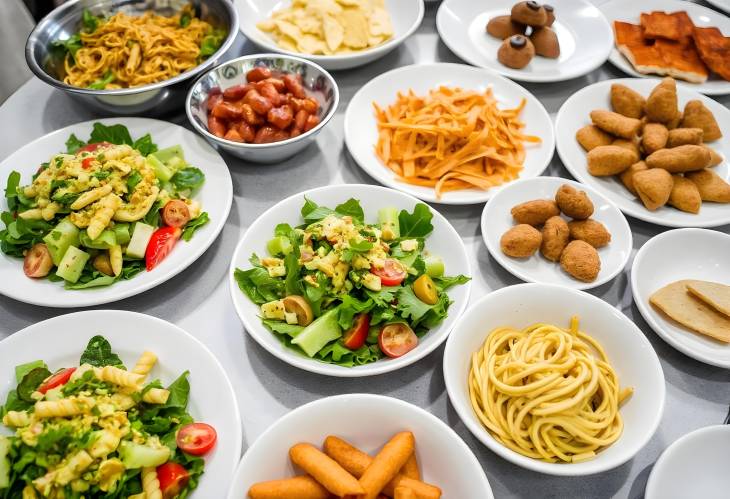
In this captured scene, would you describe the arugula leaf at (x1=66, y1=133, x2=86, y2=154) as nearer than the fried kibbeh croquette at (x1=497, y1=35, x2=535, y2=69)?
Yes

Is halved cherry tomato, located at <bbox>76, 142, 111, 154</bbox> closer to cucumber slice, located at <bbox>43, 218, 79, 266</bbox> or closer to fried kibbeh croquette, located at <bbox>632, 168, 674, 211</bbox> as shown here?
cucumber slice, located at <bbox>43, 218, 79, 266</bbox>

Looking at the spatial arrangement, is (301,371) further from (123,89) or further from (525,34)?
(525,34)

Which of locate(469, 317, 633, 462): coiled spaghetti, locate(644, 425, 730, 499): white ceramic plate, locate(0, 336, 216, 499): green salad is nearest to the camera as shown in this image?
locate(0, 336, 216, 499): green salad

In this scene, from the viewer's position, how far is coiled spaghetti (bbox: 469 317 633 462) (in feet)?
6.29

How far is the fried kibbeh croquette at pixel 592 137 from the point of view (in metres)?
3.07

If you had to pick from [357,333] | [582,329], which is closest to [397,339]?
[357,333]

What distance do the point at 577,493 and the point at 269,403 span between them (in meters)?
1.21

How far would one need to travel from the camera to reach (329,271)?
2.19 metres

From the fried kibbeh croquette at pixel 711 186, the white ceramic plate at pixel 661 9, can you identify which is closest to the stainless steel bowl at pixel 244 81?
the fried kibbeh croquette at pixel 711 186

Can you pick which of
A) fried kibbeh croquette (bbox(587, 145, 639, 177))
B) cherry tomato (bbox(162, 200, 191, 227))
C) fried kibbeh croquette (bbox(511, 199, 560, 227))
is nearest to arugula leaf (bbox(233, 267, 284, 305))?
cherry tomato (bbox(162, 200, 191, 227))

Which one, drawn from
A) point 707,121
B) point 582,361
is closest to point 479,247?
point 582,361

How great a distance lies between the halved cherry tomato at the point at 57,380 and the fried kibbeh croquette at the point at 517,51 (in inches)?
119

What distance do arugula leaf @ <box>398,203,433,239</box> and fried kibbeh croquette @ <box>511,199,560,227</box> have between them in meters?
0.49

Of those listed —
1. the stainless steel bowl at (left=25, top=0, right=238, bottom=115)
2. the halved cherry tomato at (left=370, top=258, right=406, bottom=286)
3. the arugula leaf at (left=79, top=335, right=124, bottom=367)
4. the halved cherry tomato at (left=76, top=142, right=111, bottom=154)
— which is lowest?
the arugula leaf at (left=79, top=335, right=124, bottom=367)
